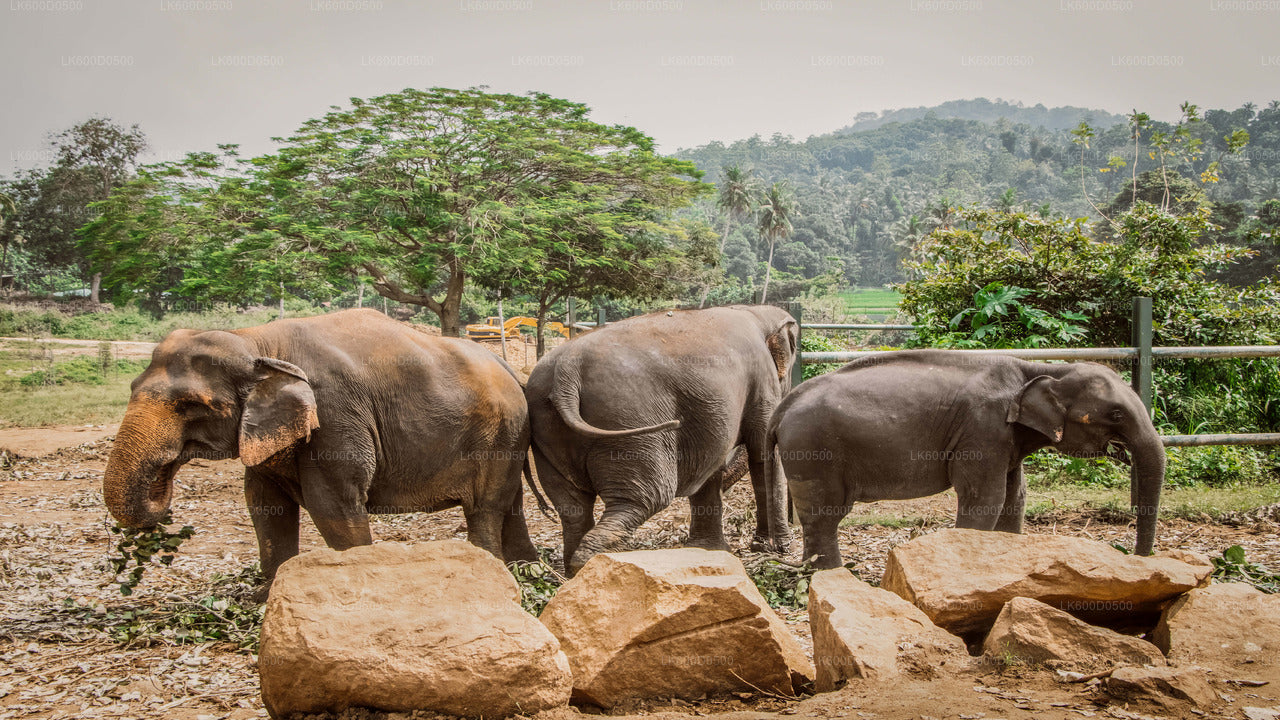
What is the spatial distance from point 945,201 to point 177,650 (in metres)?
51.1

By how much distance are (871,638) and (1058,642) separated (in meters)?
0.61

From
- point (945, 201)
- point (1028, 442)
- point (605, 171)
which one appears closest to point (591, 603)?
point (1028, 442)

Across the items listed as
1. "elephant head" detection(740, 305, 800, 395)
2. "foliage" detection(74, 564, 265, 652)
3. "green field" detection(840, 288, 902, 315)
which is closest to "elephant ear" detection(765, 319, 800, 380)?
"elephant head" detection(740, 305, 800, 395)

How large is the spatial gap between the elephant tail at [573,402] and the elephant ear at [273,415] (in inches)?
46.4

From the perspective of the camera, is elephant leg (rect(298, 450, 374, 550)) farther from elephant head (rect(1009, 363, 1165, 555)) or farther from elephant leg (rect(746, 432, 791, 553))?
elephant head (rect(1009, 363, 1165, 555))

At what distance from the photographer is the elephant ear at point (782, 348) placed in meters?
5.57

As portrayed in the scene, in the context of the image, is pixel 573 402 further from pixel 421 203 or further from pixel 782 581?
pixel 421 203

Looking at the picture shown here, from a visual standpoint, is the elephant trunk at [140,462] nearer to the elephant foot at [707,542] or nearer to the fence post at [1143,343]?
the elephant foot at [707,542]

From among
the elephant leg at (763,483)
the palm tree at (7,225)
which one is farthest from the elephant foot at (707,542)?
the palm tree at (7,225)

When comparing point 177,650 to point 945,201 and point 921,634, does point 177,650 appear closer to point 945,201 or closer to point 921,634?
point 921,634

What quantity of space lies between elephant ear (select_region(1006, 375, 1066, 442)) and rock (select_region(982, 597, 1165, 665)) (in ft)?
5.74

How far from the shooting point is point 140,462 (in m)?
3.73

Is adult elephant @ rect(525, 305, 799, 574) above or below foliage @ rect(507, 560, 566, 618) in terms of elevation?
above

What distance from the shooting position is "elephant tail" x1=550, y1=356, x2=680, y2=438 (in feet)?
14.0
